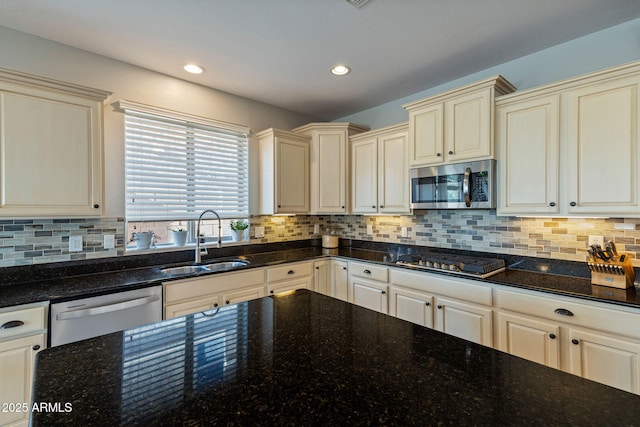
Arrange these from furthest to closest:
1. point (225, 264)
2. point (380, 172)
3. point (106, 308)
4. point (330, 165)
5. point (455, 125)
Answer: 1. point (330, 165)
2. point (380, 172)
3. point (225, 264)
4. point (455, 125)
5. point (106, 308)

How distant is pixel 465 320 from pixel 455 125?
1.56 meters

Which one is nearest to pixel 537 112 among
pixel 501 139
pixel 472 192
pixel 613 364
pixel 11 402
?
pixel 501 139

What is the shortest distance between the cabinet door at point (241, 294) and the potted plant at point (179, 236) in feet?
2.39

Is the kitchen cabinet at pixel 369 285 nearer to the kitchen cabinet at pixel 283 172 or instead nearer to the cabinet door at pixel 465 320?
the cabinet door at pixel 465 320

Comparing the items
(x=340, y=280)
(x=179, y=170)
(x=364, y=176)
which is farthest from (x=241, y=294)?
(x=364, y=176)

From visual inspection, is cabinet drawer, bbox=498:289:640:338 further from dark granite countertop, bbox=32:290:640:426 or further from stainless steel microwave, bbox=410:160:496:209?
dark granite countertop, bbox=32:290:640:426

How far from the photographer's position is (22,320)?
1636 mm

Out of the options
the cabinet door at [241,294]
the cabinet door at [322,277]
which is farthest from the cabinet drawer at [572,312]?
the cabinet door at [241,294]

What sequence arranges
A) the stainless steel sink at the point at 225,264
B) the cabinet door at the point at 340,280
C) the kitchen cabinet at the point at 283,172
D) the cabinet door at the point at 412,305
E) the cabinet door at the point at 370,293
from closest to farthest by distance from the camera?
the cabinet door at the point at 412,305 → the cabinet door at the point at 370,293 → the stainless steel sink at the point at 225,264 → the cabinet door at the point at 340,280 → the kitchen cabinet at the point at 283,172

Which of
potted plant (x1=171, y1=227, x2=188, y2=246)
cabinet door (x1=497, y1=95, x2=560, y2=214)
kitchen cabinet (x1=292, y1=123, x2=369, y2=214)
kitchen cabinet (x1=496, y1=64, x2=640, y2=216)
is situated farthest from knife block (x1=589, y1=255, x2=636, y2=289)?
potted plant (x1=171, y1=227, x2=188, y2=246)

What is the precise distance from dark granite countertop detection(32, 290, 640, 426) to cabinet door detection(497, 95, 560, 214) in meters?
1.61

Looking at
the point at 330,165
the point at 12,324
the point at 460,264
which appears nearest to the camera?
the point at 12,324

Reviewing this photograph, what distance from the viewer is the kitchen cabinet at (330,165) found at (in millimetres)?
3406

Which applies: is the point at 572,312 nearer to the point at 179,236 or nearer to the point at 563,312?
the point at 563,312
